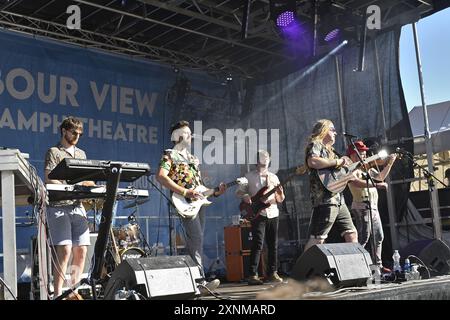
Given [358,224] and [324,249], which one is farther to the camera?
[358,224]

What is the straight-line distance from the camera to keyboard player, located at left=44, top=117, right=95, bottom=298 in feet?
13.1

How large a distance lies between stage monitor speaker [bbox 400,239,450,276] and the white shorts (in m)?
3.57

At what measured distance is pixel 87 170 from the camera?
138 inches

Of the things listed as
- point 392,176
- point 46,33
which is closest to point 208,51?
point 46,33

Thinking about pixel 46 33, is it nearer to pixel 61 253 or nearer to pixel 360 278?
pixel 61 253

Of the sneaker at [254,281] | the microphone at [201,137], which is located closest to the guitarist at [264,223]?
the sneaker at [254,281]

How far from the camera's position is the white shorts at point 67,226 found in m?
4.00

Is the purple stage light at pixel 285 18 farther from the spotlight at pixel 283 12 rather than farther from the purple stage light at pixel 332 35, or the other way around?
the purple stage light at pixel 332 35

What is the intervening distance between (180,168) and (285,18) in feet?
11.8

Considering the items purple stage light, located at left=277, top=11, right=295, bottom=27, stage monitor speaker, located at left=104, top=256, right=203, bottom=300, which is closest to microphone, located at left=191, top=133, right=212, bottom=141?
purple stage light, located at left=277, top=11, right=295, bottom=27

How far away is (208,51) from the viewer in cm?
1048

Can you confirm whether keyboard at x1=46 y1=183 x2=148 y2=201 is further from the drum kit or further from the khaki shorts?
the drum kit

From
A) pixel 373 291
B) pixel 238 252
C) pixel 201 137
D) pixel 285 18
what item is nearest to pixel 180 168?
pixel 373 291
